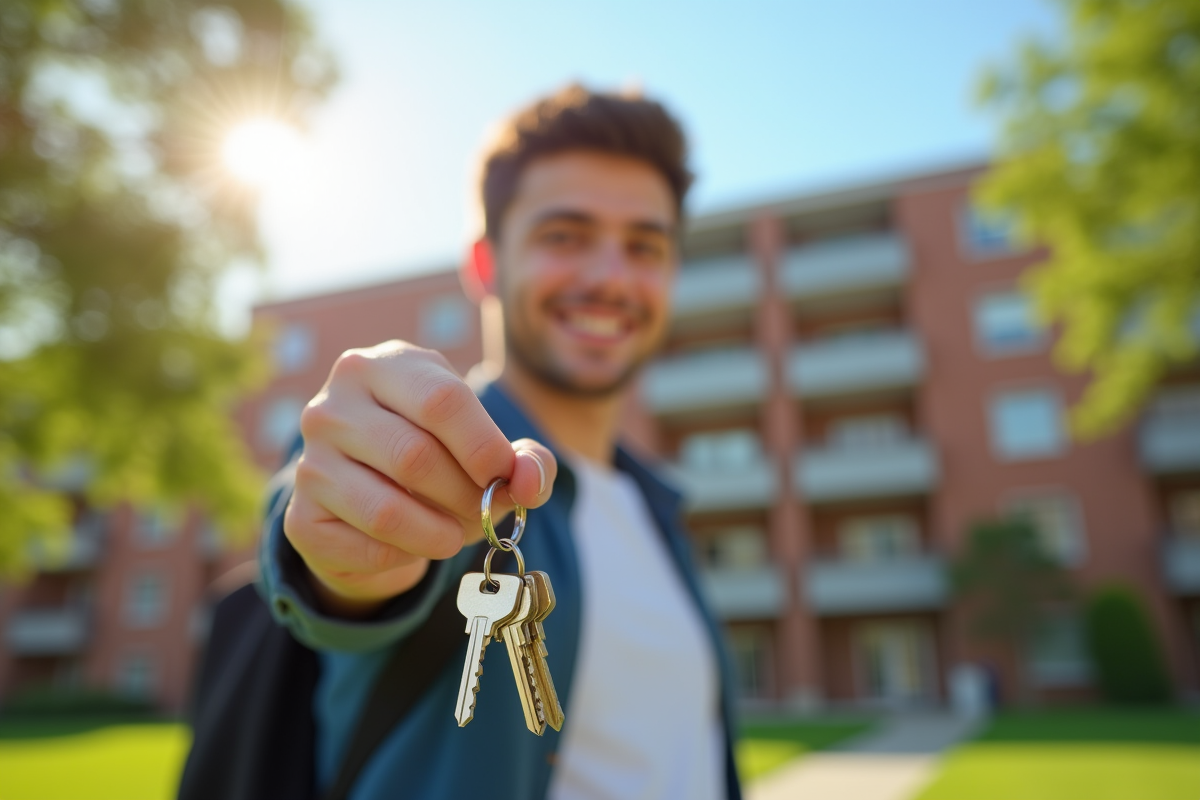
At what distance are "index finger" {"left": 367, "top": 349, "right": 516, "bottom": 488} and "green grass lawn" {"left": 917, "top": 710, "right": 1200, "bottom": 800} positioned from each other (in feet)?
27.9

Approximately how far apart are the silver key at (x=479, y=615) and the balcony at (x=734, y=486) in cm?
2449

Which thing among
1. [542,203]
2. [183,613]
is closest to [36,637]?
[183,613]

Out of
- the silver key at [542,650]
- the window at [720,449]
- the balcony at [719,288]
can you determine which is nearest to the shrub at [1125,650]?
the window at [720,449]

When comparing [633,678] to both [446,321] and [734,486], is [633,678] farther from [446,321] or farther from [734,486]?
[446,321]

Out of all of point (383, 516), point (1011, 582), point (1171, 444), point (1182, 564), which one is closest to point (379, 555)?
point (383, 516)

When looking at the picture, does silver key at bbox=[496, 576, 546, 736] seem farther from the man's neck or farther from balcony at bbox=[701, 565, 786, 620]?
balcony at bbox=[701, 565, 786, 620]

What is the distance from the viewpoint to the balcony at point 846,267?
2570 cm

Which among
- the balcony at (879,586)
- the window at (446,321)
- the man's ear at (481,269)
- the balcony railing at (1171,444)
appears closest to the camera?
the man's ear at (481,269)

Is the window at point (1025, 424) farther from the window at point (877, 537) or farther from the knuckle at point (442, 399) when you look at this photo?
the knuckle at point (442, 399)

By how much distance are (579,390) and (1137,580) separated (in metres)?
25.7

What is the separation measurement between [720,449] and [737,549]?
11.4 ft

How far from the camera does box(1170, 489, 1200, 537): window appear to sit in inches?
914

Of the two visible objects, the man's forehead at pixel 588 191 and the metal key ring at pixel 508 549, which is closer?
the metal key ring at pixel 508 549

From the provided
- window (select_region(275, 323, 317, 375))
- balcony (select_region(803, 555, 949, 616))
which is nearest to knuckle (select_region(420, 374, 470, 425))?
balcony (select_region(803, 555, 949, 616))
